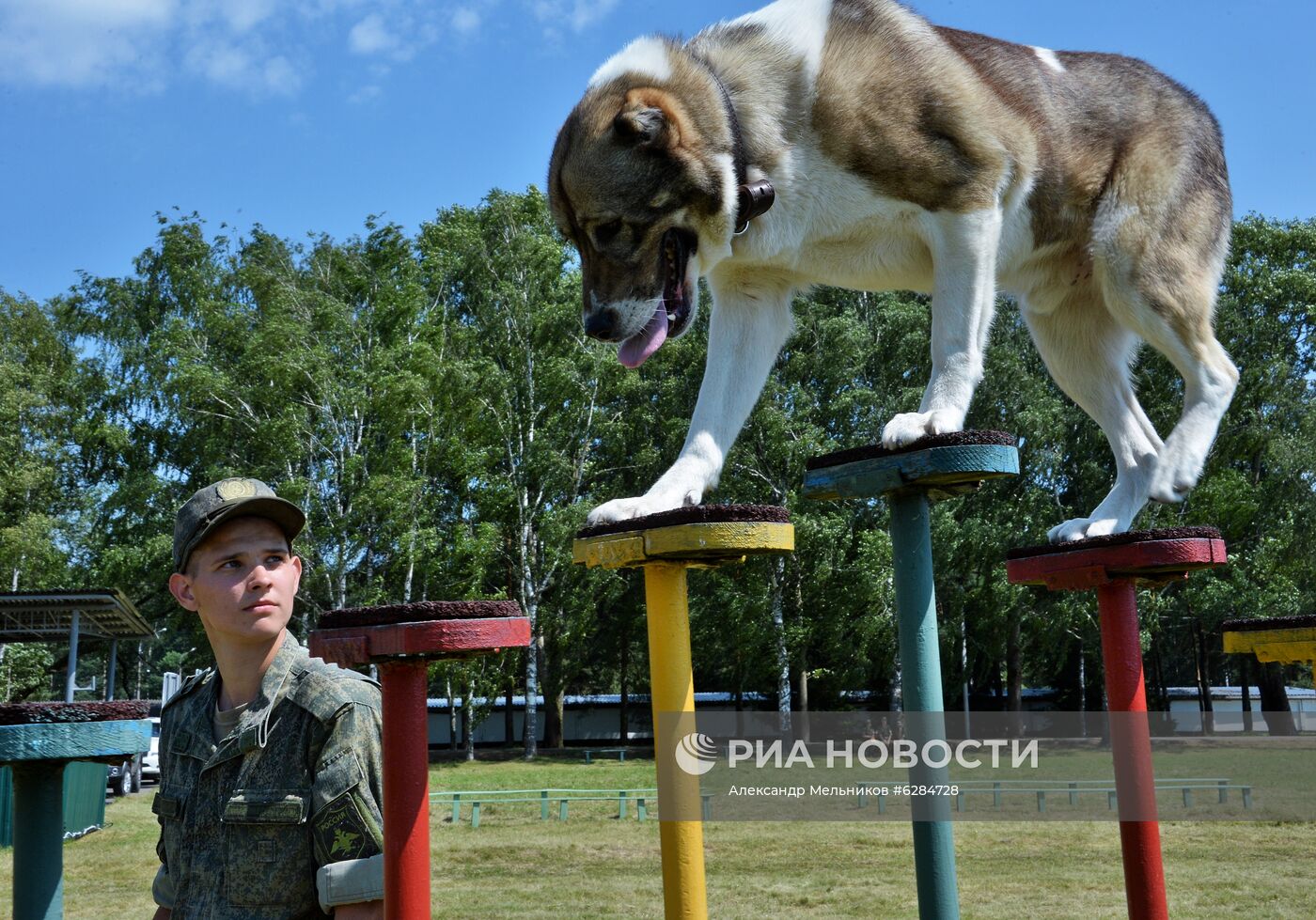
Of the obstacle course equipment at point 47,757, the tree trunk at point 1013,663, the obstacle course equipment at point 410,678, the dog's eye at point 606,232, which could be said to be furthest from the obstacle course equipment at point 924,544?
the tree trunk at point 1013,663

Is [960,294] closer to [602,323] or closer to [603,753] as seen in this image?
[602,323]

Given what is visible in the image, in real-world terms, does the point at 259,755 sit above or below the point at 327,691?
below

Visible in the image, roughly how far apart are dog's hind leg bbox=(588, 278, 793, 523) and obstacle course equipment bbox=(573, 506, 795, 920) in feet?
1.15

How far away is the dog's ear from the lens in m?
3.61

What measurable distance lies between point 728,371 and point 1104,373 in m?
1.94

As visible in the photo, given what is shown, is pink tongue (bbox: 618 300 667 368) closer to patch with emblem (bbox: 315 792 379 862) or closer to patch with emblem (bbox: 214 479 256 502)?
patch with emblem (bbox: 214 479 256 502)

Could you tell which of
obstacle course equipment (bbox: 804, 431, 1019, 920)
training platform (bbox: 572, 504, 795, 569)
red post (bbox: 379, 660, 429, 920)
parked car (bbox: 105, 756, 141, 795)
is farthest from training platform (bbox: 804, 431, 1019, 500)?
parked car (bbox: 105, 756, 141, 795)

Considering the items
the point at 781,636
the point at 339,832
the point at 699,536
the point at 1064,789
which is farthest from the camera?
the point at 781,636

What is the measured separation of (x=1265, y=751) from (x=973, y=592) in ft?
25.3

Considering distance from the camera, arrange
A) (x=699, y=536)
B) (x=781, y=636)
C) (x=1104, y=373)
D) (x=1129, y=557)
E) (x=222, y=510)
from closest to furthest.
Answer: (x=222, y=510) < (x=699, y=536) < (x=1129, y=557) < (x=1104, y=373) < (x=781, y=636)

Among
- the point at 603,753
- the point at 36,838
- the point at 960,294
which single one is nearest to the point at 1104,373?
the point at 960,294

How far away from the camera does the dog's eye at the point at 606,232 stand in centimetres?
369

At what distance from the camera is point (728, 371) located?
4.15m

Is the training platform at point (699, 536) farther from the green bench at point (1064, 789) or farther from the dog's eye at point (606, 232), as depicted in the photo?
the green bench at point (1064, 789)
